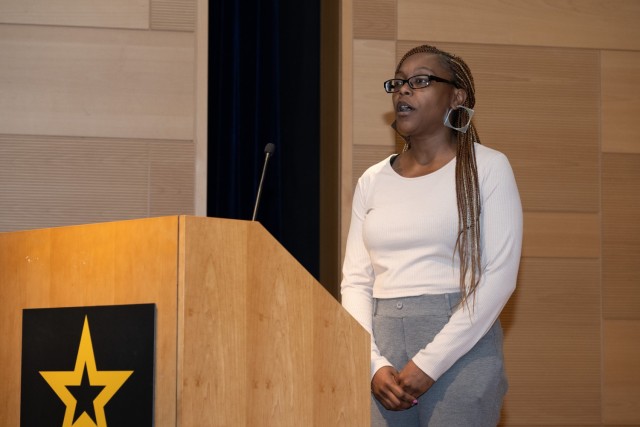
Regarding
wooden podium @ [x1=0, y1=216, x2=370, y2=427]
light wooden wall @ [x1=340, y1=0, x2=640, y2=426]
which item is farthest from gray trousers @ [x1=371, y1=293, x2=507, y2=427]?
light wooden wall @ [x1=340, y1=0, x2=640, y2=426]

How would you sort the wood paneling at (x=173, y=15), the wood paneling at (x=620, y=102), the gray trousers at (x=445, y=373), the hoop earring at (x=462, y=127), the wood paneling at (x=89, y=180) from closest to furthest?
the gray trousers at (x=445, y=373) < the hoop earring at (x=462, y=127) < the wood paneling at (x=89, y=180) < the wood paneling at (x=173, y=15) < the wood paneling at (x=620, y=102)

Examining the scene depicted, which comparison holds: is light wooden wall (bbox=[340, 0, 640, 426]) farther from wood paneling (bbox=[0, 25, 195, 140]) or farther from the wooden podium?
the wooden podium

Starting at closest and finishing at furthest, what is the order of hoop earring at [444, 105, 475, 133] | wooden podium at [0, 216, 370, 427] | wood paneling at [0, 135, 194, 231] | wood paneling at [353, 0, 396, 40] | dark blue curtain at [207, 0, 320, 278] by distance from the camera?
wooden podium at [0, 216, 370, 427] < hoop earring at [444, 105, 475, 133] < wood paneling at [0, 135, 194, 231] < wood paneling at [353, 0, 396, 40] < dark blue curtain at [207, 0, 320, 278]

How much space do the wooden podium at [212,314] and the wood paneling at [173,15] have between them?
6.38 ft

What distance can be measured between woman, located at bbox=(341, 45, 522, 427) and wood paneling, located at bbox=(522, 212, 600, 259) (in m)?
1.54

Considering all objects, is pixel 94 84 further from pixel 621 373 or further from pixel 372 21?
pixel 621 373

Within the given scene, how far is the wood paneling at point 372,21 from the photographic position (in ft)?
13.1

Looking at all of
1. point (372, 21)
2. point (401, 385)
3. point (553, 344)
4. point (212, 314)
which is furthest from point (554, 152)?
point (212, 314)

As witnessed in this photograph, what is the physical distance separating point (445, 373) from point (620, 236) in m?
2.06

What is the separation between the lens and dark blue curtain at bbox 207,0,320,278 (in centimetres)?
431

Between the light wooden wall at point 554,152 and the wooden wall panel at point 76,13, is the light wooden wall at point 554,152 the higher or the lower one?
the lower one

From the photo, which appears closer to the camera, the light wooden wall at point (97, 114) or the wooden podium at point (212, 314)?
the wooden podium at point (212, 314)

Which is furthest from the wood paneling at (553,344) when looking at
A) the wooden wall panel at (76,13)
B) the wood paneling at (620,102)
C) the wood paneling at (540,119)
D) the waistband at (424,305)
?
the wooden wall panel at (76,13)

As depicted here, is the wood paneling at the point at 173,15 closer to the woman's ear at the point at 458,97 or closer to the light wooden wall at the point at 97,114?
the light wooden wall at the point at 97,114
